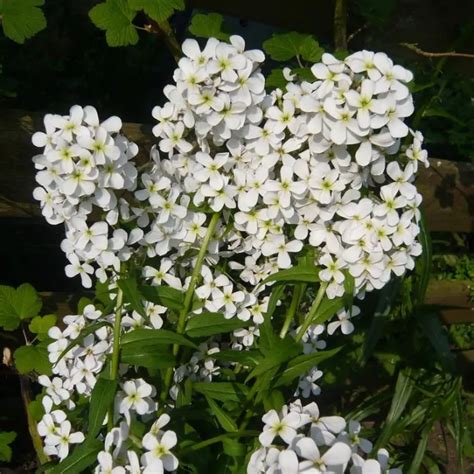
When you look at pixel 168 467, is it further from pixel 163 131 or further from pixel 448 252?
pixel 448 252

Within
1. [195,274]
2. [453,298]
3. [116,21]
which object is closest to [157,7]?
[116,21]

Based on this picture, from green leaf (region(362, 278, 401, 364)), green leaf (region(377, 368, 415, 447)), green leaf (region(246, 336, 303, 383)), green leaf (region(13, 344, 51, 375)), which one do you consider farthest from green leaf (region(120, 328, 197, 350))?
green leaf (region(377, 368, 415, 447))

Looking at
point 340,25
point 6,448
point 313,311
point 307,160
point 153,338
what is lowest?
point 6,448

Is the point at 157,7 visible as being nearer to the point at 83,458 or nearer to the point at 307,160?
the point at 307,160

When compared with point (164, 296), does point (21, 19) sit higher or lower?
higher

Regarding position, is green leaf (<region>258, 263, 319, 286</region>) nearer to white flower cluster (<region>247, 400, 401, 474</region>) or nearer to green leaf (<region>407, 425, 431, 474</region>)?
white flower cluster (<region>247, 400, 401, 474</region>)

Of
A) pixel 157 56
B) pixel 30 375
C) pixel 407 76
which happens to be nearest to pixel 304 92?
pixel 407 76

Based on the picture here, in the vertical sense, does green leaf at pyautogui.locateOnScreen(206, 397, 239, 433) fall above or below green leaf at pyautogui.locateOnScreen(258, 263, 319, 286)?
below
